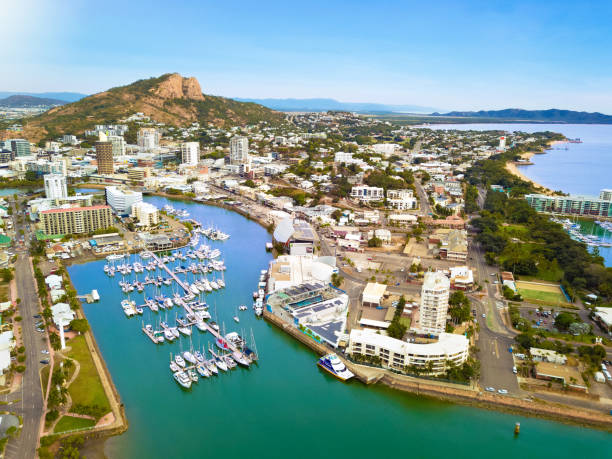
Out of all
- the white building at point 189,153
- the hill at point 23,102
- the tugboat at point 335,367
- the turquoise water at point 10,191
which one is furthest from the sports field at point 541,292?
the hill at point 23,102

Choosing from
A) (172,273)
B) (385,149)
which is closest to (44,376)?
(172,273)

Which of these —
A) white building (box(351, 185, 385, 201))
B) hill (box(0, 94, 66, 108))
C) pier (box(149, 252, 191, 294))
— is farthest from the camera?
hill (box(0, 94, 66, 108))

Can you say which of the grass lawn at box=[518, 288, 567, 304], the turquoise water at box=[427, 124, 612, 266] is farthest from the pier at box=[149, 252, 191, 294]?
the turquoise water at box=[427, 124, 612, 266]

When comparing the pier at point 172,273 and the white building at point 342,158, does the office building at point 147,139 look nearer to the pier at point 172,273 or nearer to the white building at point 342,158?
the white building at point 342,158

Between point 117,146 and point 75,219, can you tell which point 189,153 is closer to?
point 117,146

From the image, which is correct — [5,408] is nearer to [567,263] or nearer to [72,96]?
[567,263]

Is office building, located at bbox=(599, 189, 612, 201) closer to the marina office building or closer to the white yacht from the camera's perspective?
the marina office building
